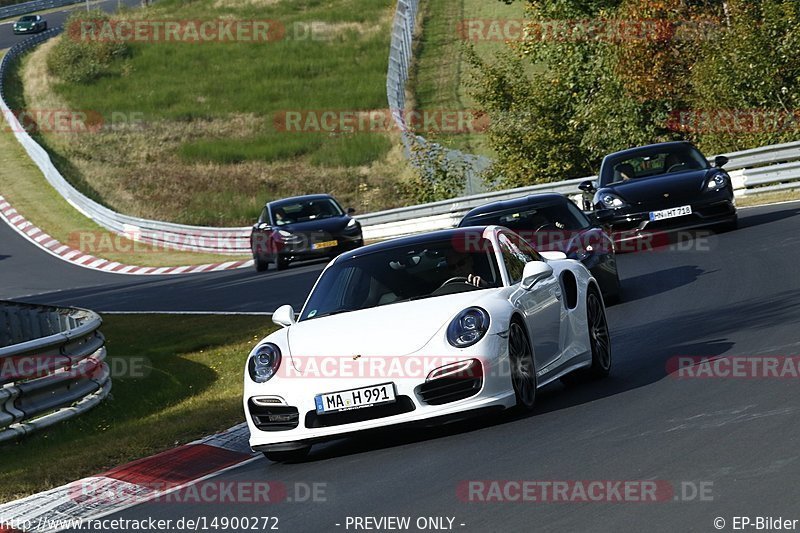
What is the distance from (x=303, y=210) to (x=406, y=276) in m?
19.5

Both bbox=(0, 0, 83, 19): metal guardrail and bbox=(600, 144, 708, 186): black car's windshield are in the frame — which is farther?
bbox=(0, 0, 83, 19): metal guardrail

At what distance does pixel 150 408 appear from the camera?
1241 cm

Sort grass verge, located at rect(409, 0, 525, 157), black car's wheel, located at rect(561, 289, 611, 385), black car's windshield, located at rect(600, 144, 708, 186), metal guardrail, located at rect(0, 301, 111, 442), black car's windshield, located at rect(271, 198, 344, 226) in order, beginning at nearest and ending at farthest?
black car's wheel, located at rect(561, 289, 611, 385) → metal guardrail, located at rect(0, 301, 111, 442) → black car's windshield, located at rect(600, 144, 708, 186) → black car's windshield, located at rect(271, 198, 344, 226) → grass verge, located at rect(409, 0, 525, 157)

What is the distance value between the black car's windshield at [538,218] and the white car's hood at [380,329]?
21.0 ft

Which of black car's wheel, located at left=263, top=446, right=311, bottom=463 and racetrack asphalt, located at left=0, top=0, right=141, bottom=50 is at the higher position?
racetrack asphalt, located at left=0, top=0, right=141, bottom=50

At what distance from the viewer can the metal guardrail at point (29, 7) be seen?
303ft

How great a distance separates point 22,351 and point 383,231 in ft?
75.6

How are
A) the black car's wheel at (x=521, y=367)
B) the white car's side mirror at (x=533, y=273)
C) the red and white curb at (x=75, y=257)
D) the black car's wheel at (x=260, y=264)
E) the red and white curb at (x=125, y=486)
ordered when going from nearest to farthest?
1. the red and white curb at (x=125, y=486)
2. the black car's wheel at (x=521, y=367)
3. the white car's side mirror at (x=533, y=273)
4. the black car's wheel at (x=260, y=264)
5. the red and white curb at (x=75, y=257)

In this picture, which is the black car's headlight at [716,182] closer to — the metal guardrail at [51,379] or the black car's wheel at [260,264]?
the metal guardrail at [51,379]

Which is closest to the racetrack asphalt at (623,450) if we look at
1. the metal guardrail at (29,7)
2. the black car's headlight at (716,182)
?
the black car's headlight at (716,182)

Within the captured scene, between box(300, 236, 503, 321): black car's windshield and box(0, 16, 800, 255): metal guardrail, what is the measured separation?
19.6m

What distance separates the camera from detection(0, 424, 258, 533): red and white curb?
25.9ft

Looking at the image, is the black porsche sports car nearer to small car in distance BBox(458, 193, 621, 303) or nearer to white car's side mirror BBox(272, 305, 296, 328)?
small car in distance BBox(458, 193, 621, 303)

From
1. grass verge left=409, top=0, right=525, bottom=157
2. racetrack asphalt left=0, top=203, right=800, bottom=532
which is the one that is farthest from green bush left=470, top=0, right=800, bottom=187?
racetrack asphalt left=0, top=203, right=800, bottom=532
